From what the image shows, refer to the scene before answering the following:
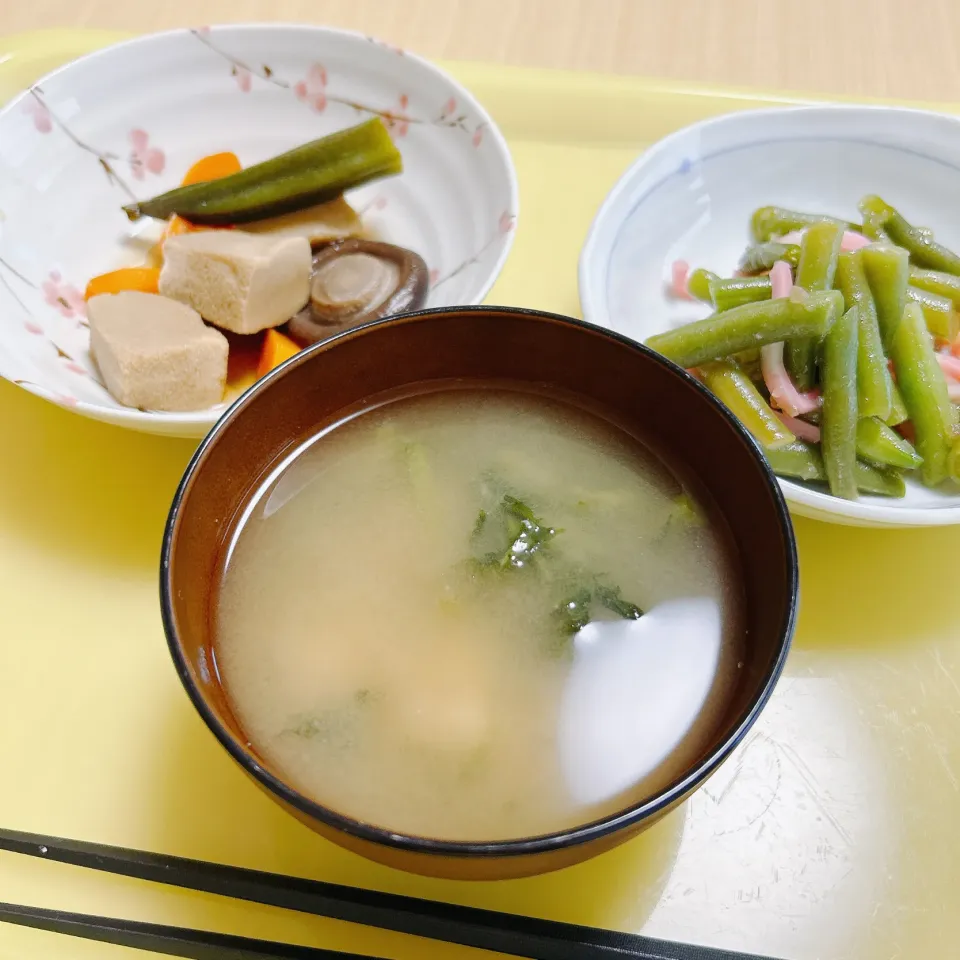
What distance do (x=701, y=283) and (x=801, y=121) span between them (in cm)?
36

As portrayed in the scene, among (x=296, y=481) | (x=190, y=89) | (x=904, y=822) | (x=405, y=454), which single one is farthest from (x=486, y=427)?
(x=190, y=89)

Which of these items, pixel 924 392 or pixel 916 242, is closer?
pixel 924 392

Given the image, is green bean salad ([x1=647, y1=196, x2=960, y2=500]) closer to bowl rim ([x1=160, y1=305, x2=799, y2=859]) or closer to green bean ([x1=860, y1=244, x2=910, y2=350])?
green bean ([x1=860, y1=244, x2=910, y2=350])

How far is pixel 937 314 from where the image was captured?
129 centimetres

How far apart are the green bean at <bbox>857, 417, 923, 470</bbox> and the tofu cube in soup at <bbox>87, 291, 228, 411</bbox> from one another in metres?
0.88

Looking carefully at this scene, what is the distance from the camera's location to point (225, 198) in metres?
1.39

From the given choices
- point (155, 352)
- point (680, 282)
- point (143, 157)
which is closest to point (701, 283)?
point (680, 282)

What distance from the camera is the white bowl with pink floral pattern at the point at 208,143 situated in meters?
1.30

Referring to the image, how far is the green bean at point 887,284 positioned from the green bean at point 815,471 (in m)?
0.20

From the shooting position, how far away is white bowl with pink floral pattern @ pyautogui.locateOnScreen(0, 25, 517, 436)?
1305mm

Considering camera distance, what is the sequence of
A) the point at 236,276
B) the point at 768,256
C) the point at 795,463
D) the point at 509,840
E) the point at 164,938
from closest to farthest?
the point at 509,840, the point at 164,938, the point at 795,463, the point at 236,276, the point at 768,256

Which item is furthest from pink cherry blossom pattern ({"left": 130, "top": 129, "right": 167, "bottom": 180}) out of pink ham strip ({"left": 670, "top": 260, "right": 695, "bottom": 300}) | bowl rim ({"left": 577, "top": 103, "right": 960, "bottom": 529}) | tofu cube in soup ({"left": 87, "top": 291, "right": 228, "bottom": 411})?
pink ham strip ({"left": 670, "top": 260, "right": 695, "bottom": 300})

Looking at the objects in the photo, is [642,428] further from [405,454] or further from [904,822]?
[904,822]

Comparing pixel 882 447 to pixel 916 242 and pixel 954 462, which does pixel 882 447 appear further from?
pixel 916 242
